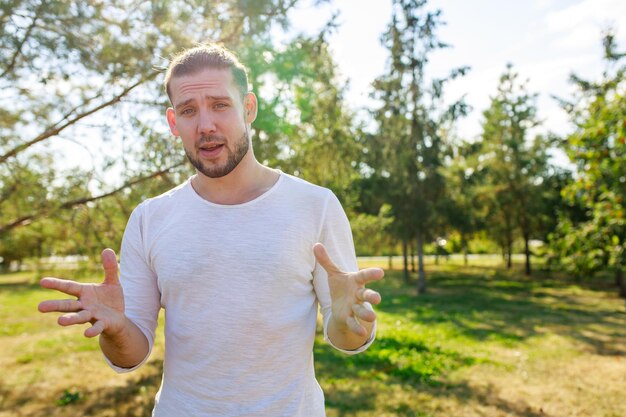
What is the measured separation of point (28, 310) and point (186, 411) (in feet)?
57.5

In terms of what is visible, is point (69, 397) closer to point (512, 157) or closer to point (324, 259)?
point (324, 259)

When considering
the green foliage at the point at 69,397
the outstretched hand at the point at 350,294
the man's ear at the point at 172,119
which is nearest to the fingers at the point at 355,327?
the outstretched hand at the point at 350,294

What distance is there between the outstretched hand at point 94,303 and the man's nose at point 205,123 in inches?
24.0

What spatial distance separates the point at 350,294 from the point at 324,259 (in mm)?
158

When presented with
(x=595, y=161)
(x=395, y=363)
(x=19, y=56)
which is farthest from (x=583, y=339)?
(x=19, y=56)

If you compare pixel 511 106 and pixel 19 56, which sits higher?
pixel 511 106

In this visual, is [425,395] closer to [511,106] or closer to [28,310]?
[28,310]

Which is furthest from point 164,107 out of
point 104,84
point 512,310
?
point 512,310

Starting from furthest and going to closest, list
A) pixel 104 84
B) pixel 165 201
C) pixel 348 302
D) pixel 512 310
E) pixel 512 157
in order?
pixel 512 157, pixel 512 310, pixel 104 84, pixel 165 201, pixel 348 302

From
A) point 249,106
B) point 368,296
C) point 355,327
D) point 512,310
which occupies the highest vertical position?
point 249,106

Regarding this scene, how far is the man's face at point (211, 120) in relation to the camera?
1.95 metres

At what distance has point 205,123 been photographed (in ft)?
6.35

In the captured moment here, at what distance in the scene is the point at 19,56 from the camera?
17.8ft

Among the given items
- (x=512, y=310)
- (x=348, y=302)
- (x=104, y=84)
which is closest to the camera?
(x=348, y=302)
